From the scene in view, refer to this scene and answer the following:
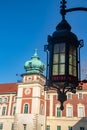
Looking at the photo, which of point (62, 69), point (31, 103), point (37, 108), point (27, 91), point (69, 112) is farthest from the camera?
point (69, 112)

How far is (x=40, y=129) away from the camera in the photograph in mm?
39062

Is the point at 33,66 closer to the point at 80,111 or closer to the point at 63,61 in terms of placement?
the point at 80,111

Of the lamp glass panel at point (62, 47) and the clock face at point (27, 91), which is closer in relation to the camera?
the lamp glass panel at point (62, 47)

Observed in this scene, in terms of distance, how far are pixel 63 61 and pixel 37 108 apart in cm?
3609

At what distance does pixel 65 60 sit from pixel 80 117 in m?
38.2

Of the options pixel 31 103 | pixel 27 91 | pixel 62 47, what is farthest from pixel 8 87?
pixel 62 47

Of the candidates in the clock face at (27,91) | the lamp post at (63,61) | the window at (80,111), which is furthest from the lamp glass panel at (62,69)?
the window at (80,111)

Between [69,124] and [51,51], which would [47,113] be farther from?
[51,51]

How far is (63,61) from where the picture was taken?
3035 millimetres

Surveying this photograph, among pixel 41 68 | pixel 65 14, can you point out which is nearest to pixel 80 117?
pixel 41 68

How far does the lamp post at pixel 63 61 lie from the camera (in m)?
2.97

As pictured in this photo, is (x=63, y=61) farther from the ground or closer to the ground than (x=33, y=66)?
closer to the ground

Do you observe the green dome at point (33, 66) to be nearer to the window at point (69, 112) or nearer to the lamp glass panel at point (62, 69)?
the window at point (69, 112)

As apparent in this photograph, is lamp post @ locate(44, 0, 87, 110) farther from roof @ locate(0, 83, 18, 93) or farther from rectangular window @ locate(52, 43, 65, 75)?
roof @ locate(0, 83, 18, 93)
